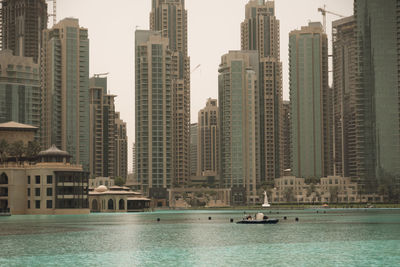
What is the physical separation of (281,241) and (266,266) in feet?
104

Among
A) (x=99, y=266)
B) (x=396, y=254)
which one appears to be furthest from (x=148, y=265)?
(x=396, y=254)

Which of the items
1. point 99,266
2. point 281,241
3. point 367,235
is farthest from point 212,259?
point 367,235

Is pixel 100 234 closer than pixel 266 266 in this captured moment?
No

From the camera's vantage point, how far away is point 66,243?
101 metres

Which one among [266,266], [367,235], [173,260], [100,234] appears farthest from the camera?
[100,234]

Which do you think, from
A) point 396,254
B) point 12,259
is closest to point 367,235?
point 396,254

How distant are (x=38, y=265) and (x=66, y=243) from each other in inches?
1097

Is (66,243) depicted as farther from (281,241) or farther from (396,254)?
(396,254)

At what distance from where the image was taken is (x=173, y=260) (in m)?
78.2

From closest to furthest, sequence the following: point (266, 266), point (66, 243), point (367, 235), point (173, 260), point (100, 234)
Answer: point (266, 266) < point (173, 260) < point (66, 243) < point (367, 235) < point (100, 234)

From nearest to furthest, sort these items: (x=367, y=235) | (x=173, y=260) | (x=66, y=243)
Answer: (x=173, y=260), (x=66, y=243), (x=367, y=235)

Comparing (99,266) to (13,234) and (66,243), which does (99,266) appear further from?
(13,234)

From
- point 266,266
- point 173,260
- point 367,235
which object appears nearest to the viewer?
point 266,266

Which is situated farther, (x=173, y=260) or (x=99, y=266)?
(x=173, y=260)
